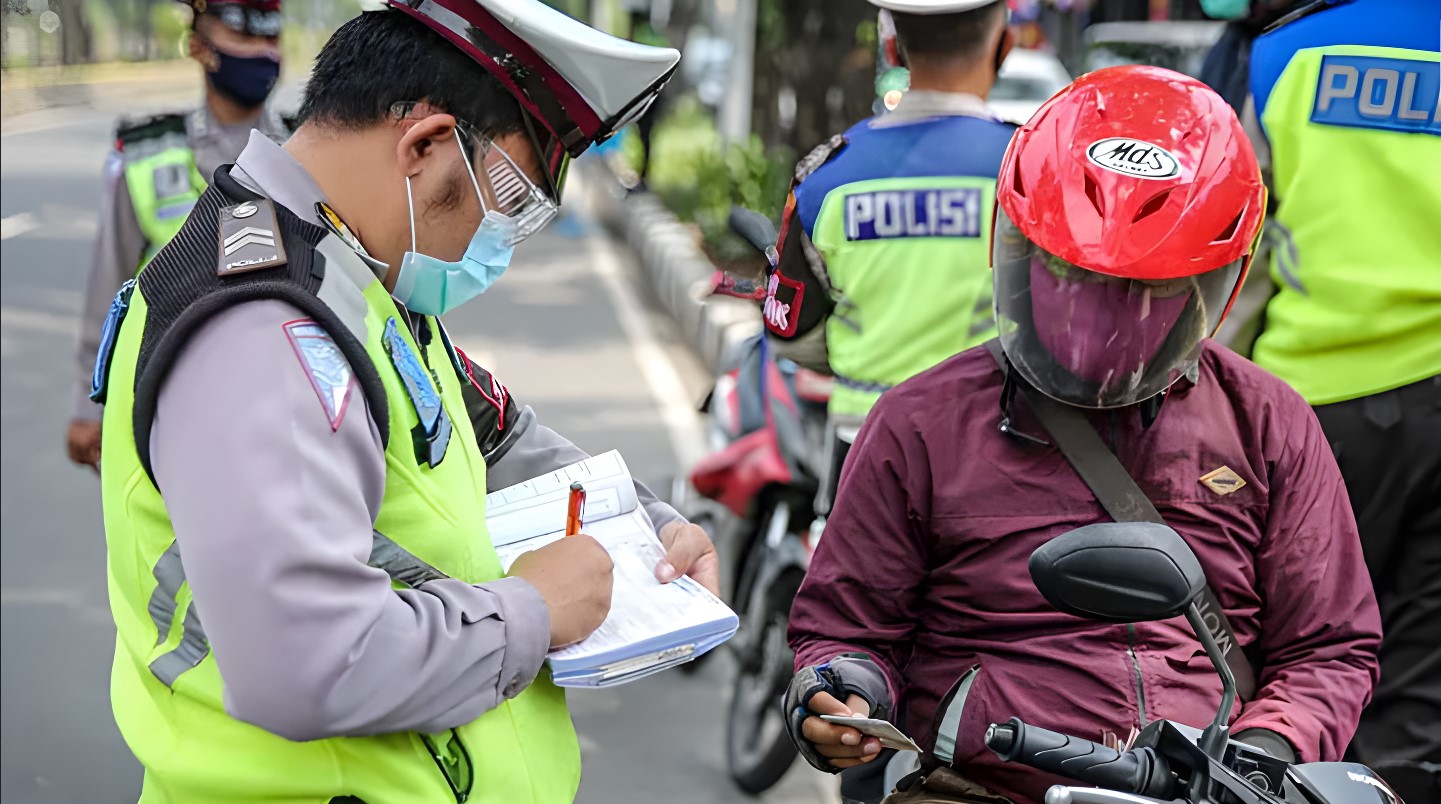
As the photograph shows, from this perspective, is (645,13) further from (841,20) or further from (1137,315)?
(1137,315)

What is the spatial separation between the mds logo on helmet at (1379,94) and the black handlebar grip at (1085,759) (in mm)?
1709

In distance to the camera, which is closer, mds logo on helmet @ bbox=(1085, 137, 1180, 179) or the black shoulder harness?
the black shoulder harness

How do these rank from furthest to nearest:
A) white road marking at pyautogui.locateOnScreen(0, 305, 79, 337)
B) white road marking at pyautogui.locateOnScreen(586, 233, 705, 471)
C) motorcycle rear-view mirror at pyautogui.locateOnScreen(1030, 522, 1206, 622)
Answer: white road marking at pyautogui.locateOnScreen(586, 233, 705, 471) < white road marking at pyautogui.locateOnScreen(0, 305, 79, 337) < motorcycle rear-view mirror at pyautogui.locateOnScreen(1030, 522, 1206, 622)

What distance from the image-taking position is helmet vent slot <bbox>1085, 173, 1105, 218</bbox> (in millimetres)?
2168

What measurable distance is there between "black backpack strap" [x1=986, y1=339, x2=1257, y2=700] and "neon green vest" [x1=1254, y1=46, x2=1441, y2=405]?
98 cm

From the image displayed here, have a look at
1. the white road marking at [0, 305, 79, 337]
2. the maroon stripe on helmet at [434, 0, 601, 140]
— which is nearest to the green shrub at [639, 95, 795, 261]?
the white road marking at [0, 305, 79, 337]

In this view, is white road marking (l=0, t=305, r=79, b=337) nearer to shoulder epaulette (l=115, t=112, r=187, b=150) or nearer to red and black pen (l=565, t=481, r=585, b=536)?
shoulder epaulette (l=115, t=112, r=187, b=150)

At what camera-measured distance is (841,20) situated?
37.9 ft

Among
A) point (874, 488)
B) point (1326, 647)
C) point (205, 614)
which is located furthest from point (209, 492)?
point (1326, 647)

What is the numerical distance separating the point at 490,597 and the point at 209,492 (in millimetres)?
353

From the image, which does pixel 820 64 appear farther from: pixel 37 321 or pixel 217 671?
pixel 217 671

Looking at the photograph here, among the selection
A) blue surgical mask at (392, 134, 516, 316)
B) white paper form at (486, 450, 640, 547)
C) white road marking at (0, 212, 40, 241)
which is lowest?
white road marking at (0, 212, 40, 241)

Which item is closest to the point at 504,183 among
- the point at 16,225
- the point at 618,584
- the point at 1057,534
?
the point at 618,584

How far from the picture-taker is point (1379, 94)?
2943 mm
